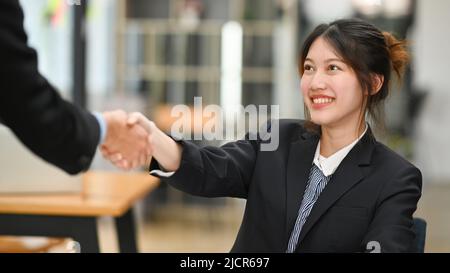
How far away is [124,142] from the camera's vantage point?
4.36 feet

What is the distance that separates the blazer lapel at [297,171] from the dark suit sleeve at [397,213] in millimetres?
178

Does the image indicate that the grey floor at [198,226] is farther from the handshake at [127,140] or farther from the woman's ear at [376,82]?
the handshake at [127,140]

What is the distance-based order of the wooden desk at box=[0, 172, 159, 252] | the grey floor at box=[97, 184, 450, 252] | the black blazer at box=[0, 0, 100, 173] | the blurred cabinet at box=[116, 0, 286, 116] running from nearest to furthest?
1. the black blazer at box=[0, 0, 100, 173]
2. the wooden desk at box=[0, 172, 159, 252]
3. the grey floor at box=[97, 184, 450, 252]
4. the blurred cabinet at box=[116, 0, 286, 116]

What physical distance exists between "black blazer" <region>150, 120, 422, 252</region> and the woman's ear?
0.11 meters

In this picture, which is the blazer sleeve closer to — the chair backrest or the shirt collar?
the shirt collar

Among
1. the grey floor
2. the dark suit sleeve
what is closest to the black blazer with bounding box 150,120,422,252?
the dark suit sleeve

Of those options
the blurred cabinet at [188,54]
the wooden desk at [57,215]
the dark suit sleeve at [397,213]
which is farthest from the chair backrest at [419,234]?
the blurred cabinet at [188,54]

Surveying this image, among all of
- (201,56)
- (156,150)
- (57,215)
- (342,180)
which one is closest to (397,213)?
(342,180)

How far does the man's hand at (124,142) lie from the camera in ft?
4.27

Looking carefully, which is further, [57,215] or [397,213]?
[57,215]

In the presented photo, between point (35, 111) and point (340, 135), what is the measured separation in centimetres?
68

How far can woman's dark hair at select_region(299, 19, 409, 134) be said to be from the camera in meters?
1.26

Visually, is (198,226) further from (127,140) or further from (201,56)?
(127,140)

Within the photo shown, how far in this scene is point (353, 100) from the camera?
51.2 inches
